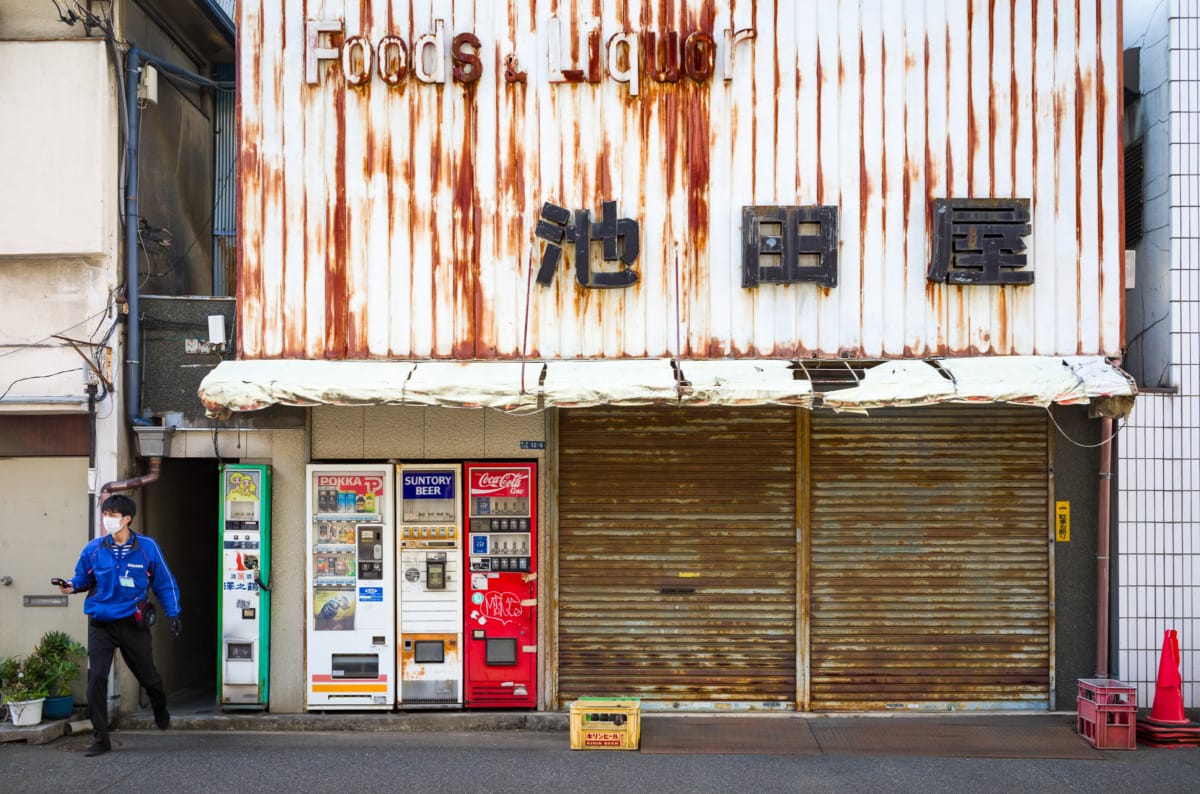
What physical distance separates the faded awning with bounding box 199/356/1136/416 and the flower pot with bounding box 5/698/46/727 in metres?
→ 2.95

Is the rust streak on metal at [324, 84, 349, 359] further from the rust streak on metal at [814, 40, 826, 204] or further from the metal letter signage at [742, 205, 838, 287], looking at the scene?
the rust streak on metal at [814, 40, 826, 204]

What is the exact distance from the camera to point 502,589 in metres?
9.21

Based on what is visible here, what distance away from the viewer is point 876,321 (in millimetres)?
9000

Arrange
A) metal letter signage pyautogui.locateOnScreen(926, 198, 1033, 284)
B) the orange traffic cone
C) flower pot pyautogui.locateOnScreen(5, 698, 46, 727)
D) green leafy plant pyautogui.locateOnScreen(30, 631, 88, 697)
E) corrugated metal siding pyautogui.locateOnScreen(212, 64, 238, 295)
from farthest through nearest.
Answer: corrugated metal siding pyautogui.locateOnScreen(212, 64, 238, 295)
metal letter signage pyautogui.locateOnScreen(926, 198, 1033, 284)
green leafy plant pyautogui.locateOnScreen(30, 631, 88, 697)
flower pot pyautogui.locateOnScreen(5, 698, 46, 727)
the orange traffic cone

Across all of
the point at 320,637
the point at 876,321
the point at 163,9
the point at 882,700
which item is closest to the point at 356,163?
the point at 163,9

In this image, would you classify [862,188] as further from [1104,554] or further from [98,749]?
[98,749]

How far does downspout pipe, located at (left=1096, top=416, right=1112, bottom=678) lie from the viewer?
8984 millimetres

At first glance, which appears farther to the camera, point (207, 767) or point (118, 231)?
point (118, 231)

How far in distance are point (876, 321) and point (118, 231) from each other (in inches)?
280

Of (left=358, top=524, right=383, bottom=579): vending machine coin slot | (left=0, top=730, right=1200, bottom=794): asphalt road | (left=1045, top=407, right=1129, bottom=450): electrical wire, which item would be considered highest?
(left=1045, top=407, right=1129, bottom=450): electrical wire

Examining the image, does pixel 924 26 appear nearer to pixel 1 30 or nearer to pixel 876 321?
pixel 876 321

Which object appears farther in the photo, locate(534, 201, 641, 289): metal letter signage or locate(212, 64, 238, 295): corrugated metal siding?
locate(212, 64, 238, 295): corrugated metal siding

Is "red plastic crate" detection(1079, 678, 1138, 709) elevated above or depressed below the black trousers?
below

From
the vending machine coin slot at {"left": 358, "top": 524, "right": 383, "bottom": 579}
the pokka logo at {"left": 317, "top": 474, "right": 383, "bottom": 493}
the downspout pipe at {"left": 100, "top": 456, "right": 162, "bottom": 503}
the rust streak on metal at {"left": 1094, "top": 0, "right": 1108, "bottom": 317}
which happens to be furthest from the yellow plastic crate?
the rust streak on metal at {"left": 1094, "top": 0, "right": 1108, "bottom": 317}
